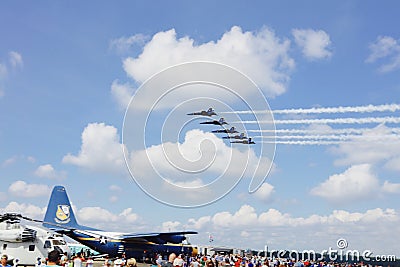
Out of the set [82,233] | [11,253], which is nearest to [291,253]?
[82,233]

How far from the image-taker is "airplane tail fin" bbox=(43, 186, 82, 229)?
54.8 metres

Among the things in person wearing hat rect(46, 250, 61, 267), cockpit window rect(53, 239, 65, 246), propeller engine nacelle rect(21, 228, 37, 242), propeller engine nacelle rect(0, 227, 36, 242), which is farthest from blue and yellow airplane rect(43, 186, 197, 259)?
person wearing hat rect(46, 250, 61, 267)

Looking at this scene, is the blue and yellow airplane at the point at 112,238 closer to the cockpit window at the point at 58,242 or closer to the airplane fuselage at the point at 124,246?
the airplane fuselage at the point at 124,246

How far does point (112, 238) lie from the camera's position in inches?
2002

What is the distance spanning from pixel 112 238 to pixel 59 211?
29.7 feet

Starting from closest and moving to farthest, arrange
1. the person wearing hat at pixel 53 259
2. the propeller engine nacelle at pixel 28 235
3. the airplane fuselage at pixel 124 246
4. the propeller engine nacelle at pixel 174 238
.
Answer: the person wearing hat at pixel 53 259
the propeller engine nacelle at pixel 28 235
the airplane fuselage at pixel 124 246
the propeller engine nacelle at pixel 174 238

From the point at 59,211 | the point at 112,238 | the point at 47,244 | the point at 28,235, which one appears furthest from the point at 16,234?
the point at 59,211

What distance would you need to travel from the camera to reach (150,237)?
51.6 metres

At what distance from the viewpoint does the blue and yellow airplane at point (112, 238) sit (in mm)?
50844

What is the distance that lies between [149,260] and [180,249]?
4.26 m

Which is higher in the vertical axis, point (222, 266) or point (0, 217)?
point (0, 217)

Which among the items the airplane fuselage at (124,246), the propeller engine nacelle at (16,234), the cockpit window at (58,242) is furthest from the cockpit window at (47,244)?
the airplane fuselage at (124,246)

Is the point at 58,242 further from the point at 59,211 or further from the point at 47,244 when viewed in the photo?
the point at 59,211

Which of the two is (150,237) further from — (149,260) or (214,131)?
(214,131)
